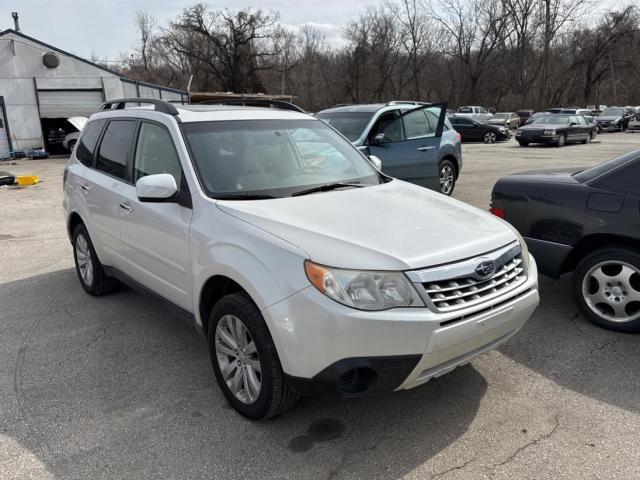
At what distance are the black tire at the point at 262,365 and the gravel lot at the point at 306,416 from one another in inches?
5.5

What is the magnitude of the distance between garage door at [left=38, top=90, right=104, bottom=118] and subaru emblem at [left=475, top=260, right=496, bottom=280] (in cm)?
2354

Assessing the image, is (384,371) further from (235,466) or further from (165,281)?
(165,281)

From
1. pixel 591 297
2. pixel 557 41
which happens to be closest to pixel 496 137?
pixel 591 297

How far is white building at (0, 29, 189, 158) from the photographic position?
70.5 ft

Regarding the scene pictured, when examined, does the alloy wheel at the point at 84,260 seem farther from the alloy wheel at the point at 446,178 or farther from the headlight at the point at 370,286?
the alloy wheel at the point at 446,178

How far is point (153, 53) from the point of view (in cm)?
6134

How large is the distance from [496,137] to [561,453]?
93.0 ft

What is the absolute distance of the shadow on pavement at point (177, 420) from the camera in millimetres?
2631

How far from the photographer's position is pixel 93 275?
16.1 ft

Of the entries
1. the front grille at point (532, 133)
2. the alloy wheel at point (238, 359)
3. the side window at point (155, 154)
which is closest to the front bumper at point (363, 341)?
the alloy wheel at point (238, 359)

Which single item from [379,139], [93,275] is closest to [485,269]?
[93,275]

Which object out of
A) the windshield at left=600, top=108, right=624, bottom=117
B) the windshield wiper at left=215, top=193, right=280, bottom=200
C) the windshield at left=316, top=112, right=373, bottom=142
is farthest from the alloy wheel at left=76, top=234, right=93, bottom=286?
the windshield at left=600, top=108, right=624, bottom=117

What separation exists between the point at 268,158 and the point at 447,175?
265 inches

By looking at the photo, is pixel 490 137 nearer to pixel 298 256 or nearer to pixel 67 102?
A: pixel 67 102
